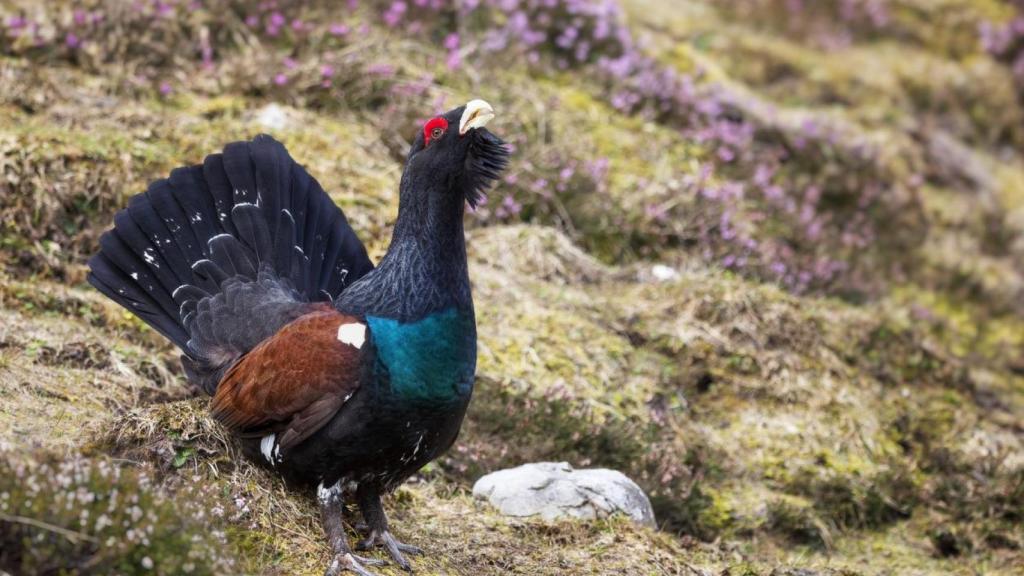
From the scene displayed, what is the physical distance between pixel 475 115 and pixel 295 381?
128 centimetres

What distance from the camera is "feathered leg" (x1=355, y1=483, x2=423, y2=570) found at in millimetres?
4891

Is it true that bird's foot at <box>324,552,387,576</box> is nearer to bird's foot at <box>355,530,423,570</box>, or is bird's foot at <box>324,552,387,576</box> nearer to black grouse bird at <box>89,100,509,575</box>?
black grouse bird at <box>89,100,509,575</box>

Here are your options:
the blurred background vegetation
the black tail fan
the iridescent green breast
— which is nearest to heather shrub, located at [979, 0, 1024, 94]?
the blurred background vegetation

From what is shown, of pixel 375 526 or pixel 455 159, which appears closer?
pixel 455 159

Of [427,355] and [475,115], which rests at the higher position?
[475,115]


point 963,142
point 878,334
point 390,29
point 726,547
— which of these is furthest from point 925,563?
point 963,142

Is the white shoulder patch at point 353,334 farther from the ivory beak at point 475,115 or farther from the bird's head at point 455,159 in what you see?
the ivory beak at point 475,115

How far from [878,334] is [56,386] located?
547 cm

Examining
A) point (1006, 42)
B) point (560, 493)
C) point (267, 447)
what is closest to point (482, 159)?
point (267, 447)

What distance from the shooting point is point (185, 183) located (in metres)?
5.50

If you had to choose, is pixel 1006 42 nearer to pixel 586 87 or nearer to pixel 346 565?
pixel 586 87

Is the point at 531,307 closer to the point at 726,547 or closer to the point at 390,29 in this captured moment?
the point at 726,547

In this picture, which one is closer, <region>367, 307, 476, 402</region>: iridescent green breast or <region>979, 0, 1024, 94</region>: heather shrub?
<region>367, 307, 476, 402</region>: iridescent green breast

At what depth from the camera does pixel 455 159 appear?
4703 millimetres
